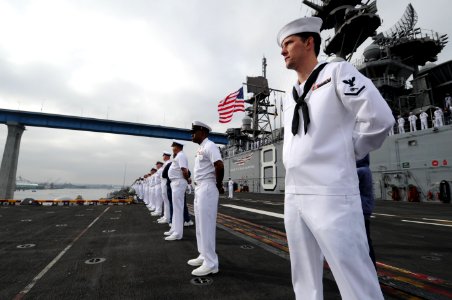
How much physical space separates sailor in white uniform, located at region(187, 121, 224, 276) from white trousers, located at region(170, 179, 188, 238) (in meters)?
1.99

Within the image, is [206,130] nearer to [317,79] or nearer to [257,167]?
[317,79]

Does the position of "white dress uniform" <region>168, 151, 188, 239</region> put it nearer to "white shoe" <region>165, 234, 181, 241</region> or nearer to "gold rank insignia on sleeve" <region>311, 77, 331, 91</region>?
"white shoe" <region>165, 234, 181, 241</region>

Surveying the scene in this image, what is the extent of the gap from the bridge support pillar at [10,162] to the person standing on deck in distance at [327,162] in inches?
1440

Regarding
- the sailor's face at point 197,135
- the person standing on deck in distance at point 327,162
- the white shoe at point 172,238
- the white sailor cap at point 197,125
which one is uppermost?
the white sailor cap at point 197,125

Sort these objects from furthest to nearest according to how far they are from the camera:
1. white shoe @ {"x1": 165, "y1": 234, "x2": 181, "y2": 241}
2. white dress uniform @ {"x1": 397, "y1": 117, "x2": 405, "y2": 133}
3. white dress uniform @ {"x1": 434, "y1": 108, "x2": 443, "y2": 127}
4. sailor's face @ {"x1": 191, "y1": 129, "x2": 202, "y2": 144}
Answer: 1. white dress uniform @ {"x1": 397, "y1": 117, "x2": 405, "y2": 133}
2. white dress uniform @ {"x1": 434, "y1": 108, "x2": 443, "y2": 127}
3. white shoe @ {"x1": 165, "y1": 234, "x2": 181, "y2": 241}
4. sailor's face @ {"x1": 191, "y1": 129, "x2": 202, "y2": 144}

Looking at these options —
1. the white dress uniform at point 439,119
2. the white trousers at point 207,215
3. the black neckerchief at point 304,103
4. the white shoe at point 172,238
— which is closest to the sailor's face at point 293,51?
the black neckerchief at point 304,103

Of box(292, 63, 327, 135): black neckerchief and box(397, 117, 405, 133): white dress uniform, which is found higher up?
box(397, 117, 405, 133): white dress uniform

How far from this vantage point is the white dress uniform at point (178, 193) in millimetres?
5583

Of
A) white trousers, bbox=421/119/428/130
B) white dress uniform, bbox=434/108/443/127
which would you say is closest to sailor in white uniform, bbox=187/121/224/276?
white dress uniform, bbox=434/108/443/127

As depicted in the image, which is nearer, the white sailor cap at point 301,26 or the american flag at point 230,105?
the white sailor cap at point 301,26

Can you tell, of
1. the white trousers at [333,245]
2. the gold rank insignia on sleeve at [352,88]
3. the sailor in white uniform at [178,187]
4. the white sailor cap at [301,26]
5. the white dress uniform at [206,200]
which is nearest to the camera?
the white trousers at [333,245]

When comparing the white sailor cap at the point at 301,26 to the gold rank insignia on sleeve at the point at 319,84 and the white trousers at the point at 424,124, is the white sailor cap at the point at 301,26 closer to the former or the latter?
the gold rank insignia on sleeve at the point at 319,84

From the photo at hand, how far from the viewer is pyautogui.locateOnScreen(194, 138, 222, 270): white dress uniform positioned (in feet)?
11.0

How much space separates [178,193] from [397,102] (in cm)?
2918
